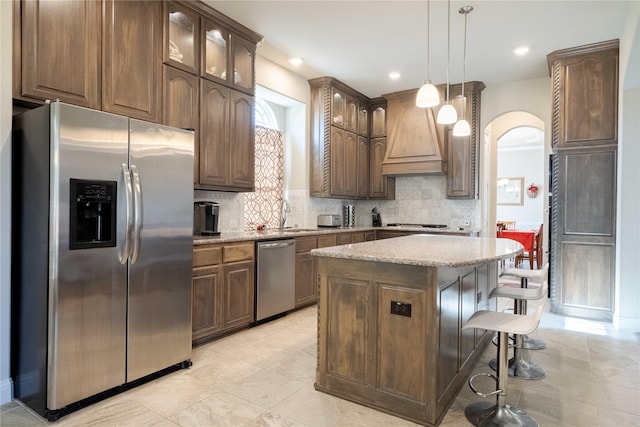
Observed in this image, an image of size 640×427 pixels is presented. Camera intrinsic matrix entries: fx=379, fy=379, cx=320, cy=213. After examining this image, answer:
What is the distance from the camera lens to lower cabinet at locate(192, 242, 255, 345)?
10.3 ft

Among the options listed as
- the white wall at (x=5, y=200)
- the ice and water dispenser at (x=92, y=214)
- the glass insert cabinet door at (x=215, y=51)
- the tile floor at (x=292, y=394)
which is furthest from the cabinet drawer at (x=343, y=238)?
the white wall at (x=5, y=200)

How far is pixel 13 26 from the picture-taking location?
227 cm

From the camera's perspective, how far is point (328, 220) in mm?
5453

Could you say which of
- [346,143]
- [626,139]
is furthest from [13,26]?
[626,139]

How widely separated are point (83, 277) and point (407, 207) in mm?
5043

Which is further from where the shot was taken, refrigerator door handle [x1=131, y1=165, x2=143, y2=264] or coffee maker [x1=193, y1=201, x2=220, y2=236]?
coffee maker [x1=193, y1=201, x2=220, y2=236]

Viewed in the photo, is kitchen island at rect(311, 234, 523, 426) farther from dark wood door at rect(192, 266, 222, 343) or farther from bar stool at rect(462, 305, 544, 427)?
dark wood door at rect(192, 266, 222, 343)

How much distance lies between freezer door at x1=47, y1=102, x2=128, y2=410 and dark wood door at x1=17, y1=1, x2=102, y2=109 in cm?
48

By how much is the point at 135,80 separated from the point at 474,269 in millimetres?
2943

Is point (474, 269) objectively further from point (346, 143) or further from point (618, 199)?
point (346, 143)

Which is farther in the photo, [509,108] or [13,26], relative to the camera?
[509,108]

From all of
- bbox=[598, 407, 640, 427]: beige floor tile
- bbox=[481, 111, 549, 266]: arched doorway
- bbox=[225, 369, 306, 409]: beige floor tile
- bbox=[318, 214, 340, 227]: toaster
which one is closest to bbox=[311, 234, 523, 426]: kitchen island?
bbox=[225, 369, 306, 409]: beige floor tile

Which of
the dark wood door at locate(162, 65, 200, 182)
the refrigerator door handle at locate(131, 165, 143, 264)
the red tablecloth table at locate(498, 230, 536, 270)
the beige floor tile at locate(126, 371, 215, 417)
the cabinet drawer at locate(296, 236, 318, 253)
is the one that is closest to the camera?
the beige floor tile at locate(126, 371, 215, 417)

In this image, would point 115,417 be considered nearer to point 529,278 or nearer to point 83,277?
point 83,277
